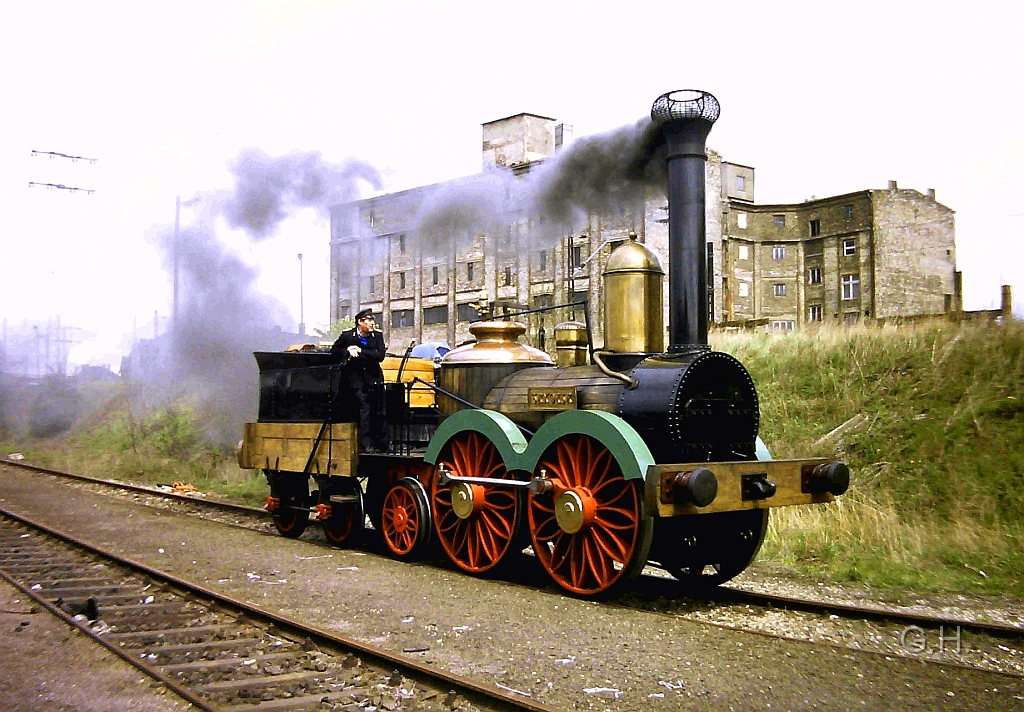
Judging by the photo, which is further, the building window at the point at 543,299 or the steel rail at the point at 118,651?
the building window at the point at 543,299

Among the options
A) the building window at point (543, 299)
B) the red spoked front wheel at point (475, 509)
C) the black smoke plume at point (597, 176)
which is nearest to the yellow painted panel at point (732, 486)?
the red spoked front wheel at point (475, 509)

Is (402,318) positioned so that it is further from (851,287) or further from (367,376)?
(367,376)

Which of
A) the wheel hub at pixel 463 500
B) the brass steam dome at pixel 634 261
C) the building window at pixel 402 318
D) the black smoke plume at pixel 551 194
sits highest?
the black smoke plume at pixel 551 194

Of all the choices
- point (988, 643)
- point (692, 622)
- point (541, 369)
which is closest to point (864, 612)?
point (988, 643)

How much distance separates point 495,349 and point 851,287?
35709 mm

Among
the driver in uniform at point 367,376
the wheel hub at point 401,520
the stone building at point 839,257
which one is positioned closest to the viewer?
the wheel hub at point 401,520

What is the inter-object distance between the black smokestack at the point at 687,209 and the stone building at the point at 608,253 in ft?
3.83

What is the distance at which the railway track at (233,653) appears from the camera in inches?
185

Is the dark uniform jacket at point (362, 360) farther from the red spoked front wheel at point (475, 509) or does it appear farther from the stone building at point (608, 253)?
the red spoked front wheel at point (475, 509)

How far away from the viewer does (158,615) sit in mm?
6746

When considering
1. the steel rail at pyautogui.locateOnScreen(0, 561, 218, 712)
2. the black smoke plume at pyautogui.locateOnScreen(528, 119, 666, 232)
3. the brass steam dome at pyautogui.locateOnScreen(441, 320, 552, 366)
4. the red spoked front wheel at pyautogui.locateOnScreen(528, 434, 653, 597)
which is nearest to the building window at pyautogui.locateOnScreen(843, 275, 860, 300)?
the black smoke plume at pyautogui.locateOnScreen(528, 119, 666, 232)

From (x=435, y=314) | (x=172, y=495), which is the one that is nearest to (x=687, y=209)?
(x=172, y=495)

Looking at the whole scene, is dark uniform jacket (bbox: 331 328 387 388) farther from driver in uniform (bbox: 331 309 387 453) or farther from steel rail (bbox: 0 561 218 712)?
steel rail (bbox: 0 561 218 712)

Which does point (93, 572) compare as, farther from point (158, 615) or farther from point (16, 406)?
point (16, 406)
